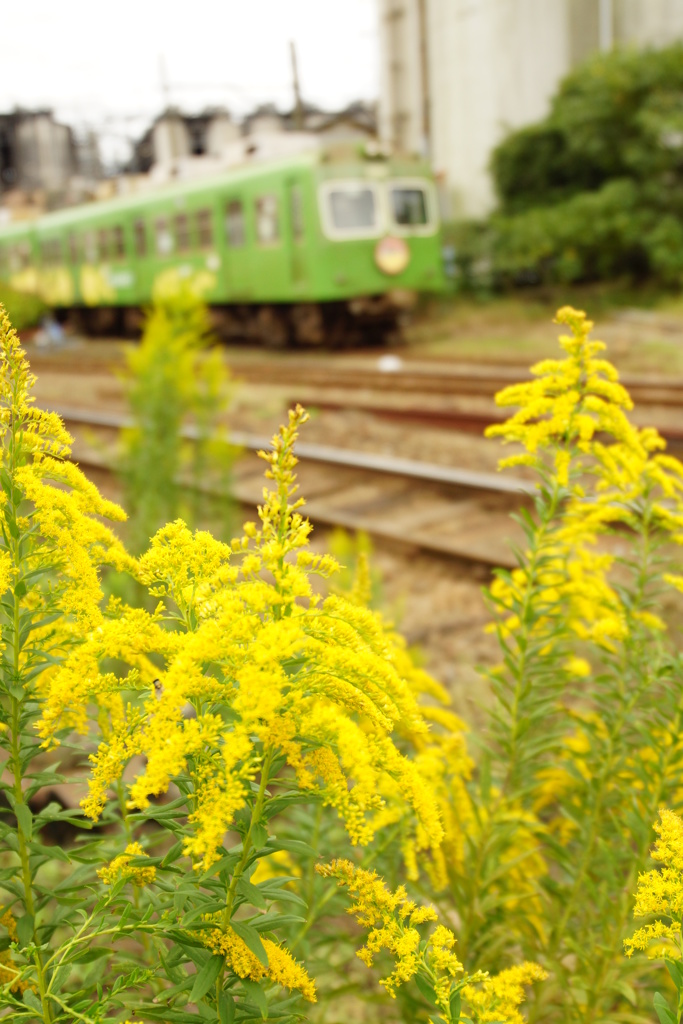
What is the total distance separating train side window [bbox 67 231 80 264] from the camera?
20.1 meters

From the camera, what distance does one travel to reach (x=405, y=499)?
6.53 m

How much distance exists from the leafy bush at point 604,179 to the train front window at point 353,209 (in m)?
4.59

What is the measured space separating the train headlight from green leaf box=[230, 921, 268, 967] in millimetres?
13850

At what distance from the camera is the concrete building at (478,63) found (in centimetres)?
1883

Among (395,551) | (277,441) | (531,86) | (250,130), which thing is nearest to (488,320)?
(531,86)

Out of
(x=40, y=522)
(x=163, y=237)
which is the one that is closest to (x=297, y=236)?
(x=163, y=237)

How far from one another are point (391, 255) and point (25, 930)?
45.7 ft

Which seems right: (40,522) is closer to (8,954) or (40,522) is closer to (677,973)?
(8,954)

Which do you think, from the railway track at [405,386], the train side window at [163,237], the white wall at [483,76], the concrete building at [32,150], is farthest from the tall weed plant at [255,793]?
the concrete building at [32,150]

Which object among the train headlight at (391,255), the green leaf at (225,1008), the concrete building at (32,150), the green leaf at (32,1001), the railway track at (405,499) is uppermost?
the concrete building at (32,150)

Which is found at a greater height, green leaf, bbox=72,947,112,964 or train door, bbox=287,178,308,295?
train door, bbox=287,178,308,295

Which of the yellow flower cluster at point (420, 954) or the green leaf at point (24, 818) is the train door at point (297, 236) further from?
the yellow flower cluster at point (420, 954)

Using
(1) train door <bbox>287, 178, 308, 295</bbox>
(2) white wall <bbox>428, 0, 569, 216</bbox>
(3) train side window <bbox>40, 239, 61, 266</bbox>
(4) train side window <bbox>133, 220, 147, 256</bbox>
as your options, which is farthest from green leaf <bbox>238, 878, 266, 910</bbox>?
(3) train side window <bbox>40, 239, 61, 266</bbox>

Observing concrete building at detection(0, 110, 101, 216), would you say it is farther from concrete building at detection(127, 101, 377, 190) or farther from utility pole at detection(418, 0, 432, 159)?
utility pole at detection(418, 0, 432, 159)
